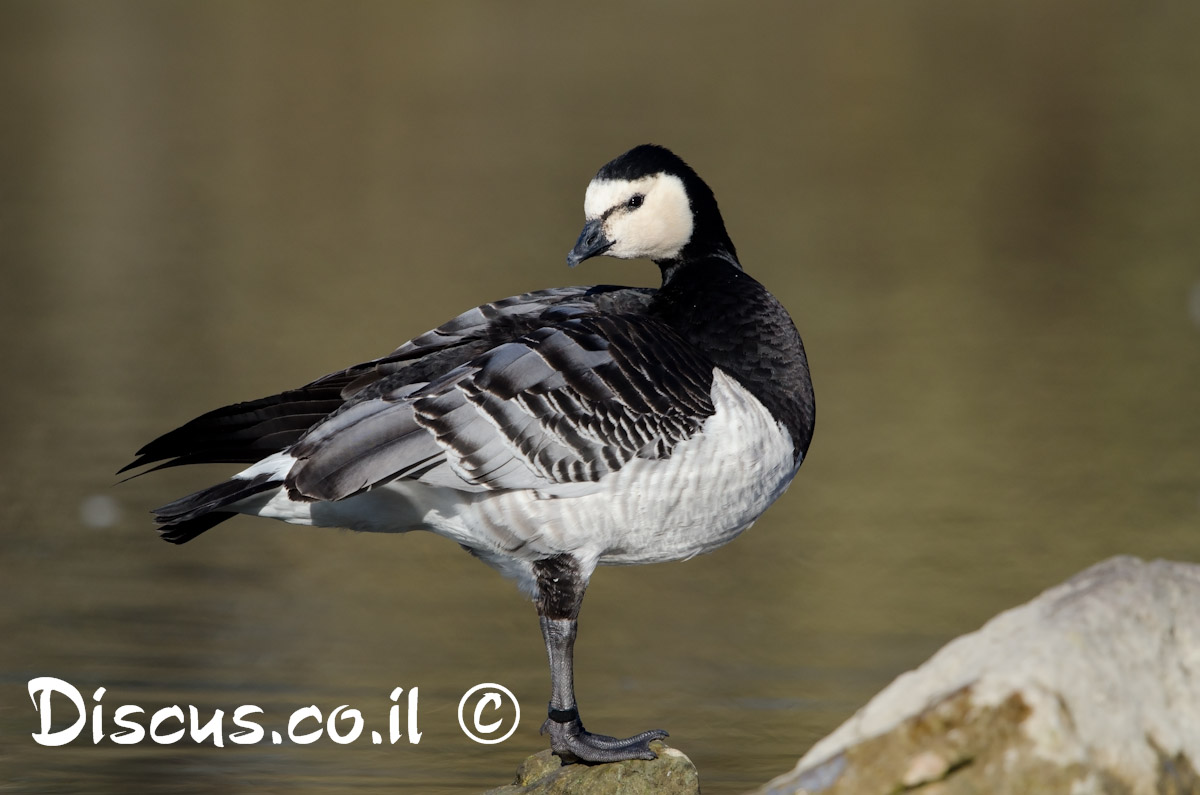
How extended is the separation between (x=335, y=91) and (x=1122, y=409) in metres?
16.7

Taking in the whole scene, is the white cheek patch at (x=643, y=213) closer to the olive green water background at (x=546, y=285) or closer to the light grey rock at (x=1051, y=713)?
the olive green water background at (x=546, y=285)

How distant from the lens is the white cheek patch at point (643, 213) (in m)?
7.28

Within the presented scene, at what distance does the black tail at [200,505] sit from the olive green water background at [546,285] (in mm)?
1020

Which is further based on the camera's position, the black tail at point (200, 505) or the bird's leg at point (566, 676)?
the bird's leg at point (566, 676)

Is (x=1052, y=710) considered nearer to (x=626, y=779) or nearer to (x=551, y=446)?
(x=626, y=779)

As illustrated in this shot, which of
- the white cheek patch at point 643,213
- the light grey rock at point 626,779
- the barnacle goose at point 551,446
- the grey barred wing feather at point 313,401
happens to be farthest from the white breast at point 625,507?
the white cheek patch at point 643,213

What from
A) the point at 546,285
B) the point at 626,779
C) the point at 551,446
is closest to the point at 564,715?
the point at 626,779

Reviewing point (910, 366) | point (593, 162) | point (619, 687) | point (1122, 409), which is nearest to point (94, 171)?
point (593, 162)

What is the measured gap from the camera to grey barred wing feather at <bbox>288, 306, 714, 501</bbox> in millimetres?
6184

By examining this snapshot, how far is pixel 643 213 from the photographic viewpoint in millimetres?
7336

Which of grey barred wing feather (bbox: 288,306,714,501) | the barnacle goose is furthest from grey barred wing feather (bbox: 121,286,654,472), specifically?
grey barred wing feather (bbox: 288,306,714,501)

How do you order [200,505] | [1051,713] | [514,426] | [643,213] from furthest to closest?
[643,213] < [514,426] < [200,505] < [1051,713]

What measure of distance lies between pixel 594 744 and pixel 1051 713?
217 centimetres

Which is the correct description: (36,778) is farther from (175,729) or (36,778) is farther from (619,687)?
(619,687)
